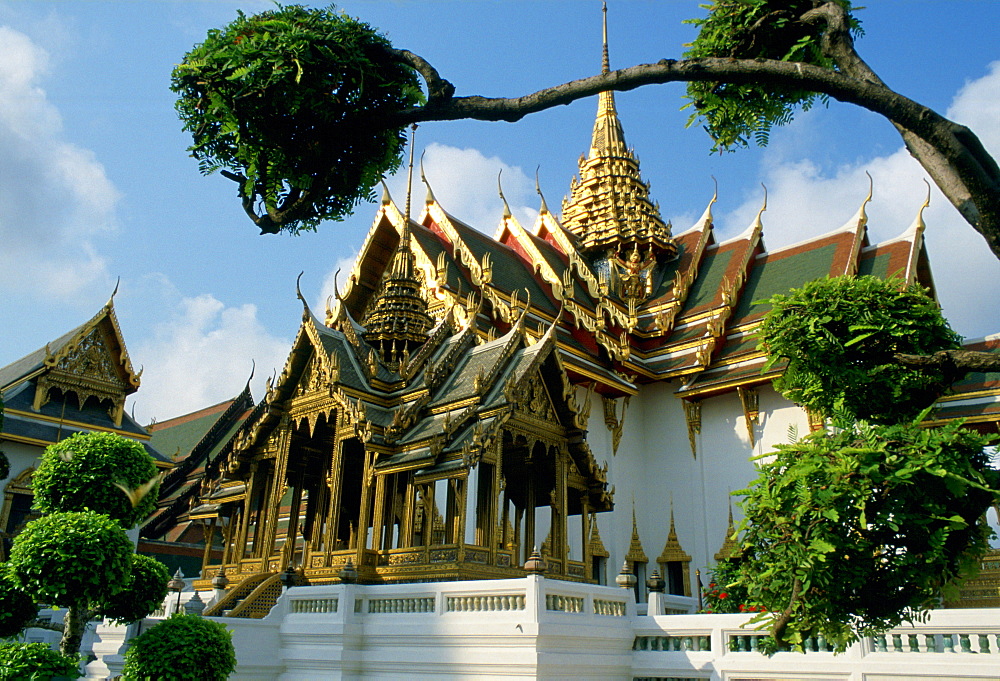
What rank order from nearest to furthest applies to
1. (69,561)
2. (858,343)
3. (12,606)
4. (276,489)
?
1. (858,343)
2. (69,561)
3. (12,606)
4. (276,489)

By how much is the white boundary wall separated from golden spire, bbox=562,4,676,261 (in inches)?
552

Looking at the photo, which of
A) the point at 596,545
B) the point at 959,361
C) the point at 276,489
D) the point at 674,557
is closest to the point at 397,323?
the point at 276,489

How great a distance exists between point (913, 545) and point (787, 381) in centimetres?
157

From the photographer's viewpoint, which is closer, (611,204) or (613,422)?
(613,422)

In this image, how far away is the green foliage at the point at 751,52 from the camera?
300cm

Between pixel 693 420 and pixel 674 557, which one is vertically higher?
pixel 693 420

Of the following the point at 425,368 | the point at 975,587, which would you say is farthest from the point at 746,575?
the point at 975,587

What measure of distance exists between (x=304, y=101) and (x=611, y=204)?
1758cm

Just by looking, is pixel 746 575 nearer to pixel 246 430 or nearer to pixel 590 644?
pixel 590 644

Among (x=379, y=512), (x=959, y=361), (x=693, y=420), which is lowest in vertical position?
(x=959, y=361)

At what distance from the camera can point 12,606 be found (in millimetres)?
5324

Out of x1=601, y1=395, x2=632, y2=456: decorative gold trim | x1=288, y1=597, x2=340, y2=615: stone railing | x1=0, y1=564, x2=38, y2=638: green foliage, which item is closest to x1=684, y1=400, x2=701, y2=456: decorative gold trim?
x1=601, y1=395, x2=632, y2=456: decorative gold trim

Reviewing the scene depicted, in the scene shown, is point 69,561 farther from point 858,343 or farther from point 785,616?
point 858,343

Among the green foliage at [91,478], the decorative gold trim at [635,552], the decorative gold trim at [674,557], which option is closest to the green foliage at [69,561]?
the green foliage at [91,478]
